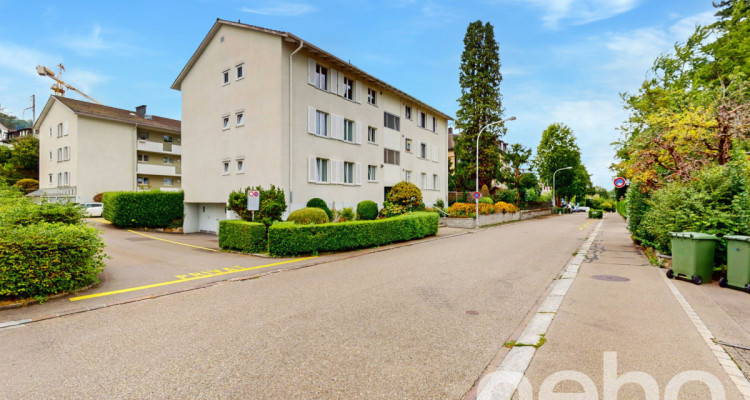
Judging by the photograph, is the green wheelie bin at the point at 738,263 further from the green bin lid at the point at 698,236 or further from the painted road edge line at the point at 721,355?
the painted road edge line at the point at 721,355

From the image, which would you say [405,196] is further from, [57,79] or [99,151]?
[57,79]

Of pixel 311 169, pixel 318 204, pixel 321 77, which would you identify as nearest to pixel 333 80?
pixel 321 77

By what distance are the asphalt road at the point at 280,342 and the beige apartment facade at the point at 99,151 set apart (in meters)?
31.0

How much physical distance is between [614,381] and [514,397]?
1090 mm

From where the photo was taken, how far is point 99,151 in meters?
31.9

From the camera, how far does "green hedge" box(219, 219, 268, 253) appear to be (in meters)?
12.6

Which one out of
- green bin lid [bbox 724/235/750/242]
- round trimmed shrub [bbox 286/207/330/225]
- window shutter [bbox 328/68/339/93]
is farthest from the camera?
window shutter [bbox 328/68/339/93]

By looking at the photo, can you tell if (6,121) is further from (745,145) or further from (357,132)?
(745,145)

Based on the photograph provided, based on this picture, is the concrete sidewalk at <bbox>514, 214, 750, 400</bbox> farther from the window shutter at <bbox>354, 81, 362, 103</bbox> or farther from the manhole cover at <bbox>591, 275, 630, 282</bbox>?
the window shutter at <bbox>354, 81, 362, 103</bbox>

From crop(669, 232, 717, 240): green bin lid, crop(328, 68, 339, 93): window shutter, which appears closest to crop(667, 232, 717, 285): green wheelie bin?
crop(669, 232, 717, 240): green bin lid

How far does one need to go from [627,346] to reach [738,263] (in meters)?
5.12

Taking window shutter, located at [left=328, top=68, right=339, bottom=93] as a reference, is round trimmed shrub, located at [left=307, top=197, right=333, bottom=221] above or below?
below

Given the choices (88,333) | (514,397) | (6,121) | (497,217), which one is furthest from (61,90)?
(514,397)

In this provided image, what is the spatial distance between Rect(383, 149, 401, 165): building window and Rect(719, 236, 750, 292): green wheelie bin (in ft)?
62.7
